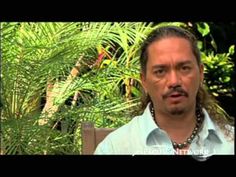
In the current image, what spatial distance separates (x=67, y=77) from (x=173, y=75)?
0.73m

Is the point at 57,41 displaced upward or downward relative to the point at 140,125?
upward

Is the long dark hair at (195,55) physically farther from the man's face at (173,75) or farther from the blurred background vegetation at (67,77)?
the blurred background vegetation at (67,77)

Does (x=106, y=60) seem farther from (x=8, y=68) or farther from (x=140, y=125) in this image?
(x=140, y=125)

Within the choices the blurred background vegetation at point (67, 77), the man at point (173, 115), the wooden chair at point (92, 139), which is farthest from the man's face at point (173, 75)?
the blurred background vegetation at point (67, 77)

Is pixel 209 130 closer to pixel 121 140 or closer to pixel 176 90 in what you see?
pixel 176 90

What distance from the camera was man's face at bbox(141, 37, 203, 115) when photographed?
1680 millimetres

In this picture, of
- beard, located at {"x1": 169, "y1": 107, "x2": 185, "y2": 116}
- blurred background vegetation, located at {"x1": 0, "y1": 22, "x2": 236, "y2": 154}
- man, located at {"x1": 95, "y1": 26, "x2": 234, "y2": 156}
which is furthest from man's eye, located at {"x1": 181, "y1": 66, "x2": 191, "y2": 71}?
blurred background vegetation, located at {"x1": 0, "y1": 22, "x2": 236, "y2": 154}

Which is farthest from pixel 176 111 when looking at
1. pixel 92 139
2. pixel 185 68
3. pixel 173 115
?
pixel 92 139

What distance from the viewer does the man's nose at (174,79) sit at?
1.69 meters

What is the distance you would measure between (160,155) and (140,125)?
12cm

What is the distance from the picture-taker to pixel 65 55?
2379 millimetres

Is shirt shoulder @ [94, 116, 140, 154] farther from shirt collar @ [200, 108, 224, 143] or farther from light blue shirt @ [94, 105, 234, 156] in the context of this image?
shirt collar @ [200, 108, 224, 143]

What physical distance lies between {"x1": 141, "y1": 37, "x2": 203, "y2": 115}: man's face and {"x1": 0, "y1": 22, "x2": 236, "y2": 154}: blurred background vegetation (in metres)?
0.46
